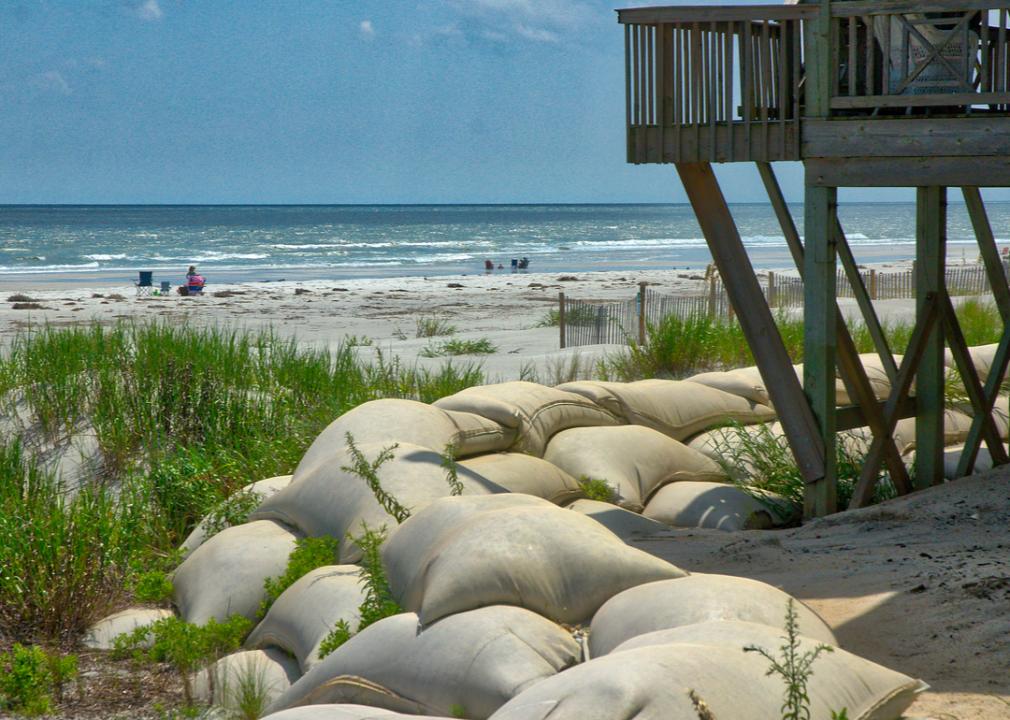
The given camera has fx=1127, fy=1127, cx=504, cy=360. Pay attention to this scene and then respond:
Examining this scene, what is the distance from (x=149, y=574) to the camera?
17.4 ft

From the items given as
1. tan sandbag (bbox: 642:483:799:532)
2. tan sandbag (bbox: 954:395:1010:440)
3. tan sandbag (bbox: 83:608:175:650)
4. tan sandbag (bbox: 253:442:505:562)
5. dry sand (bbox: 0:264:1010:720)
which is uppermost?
tan sandbag (bbox: 253:442:505:562)

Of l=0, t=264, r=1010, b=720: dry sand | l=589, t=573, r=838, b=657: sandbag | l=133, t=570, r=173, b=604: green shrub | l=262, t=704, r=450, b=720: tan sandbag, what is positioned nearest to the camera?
l=262, t=704, r=450, b=720: tan sandbag

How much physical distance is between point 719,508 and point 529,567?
2904mm

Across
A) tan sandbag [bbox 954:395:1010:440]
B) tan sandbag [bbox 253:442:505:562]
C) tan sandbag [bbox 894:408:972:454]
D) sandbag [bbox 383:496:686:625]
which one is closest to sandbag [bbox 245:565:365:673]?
tan sandbag [bbox 253:442:505:562]

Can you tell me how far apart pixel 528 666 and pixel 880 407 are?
3.88m

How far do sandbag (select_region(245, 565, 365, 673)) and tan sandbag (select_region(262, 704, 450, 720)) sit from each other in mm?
1092

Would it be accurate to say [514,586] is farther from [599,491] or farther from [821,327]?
[821,327]

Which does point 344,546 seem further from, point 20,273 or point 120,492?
point 20,273

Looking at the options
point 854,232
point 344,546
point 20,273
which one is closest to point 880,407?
point 344,546

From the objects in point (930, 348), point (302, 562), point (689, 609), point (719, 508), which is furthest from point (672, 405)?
point (689, 609)

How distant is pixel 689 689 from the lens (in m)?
2.40

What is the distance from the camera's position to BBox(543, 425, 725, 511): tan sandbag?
6.17 metres

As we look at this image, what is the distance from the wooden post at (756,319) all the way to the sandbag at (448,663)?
299 centimetres

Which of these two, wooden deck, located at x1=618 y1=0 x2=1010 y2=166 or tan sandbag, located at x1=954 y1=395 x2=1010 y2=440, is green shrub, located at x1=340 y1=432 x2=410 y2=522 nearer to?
wooden deck, located at x1=618 y1=0 x2=1010 y2=166
